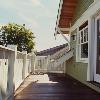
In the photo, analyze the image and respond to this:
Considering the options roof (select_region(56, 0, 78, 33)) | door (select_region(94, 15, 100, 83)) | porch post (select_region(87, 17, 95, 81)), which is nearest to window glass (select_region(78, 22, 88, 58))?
porch post (select_region(87, 17, 95, 81))

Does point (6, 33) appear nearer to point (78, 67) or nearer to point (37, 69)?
point (37, 69)

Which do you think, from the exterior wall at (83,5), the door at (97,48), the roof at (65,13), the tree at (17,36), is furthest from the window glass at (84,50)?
the tree at (17,36)

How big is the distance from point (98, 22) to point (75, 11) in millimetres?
5918

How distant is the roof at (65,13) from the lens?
15036mm

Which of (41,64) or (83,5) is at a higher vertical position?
(83,5)

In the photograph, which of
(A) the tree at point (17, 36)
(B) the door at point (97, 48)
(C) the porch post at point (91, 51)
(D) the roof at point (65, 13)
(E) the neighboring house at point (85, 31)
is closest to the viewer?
(B) the door at point (97, 48)

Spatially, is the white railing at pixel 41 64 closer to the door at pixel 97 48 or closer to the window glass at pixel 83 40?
the window glass at pixel 83 40

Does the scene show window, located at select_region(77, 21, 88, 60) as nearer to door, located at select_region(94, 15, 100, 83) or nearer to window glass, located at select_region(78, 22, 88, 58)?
window glass, located at select_region(78, 22, 88, 58)

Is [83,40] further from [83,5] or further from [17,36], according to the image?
[17,36]

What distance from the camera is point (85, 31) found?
12.1 meters

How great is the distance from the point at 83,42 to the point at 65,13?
4.05 metres

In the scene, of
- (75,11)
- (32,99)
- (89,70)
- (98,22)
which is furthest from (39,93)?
(75,11)

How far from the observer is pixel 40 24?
114 ft

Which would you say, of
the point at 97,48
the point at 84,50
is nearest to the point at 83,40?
the point at 84,50
